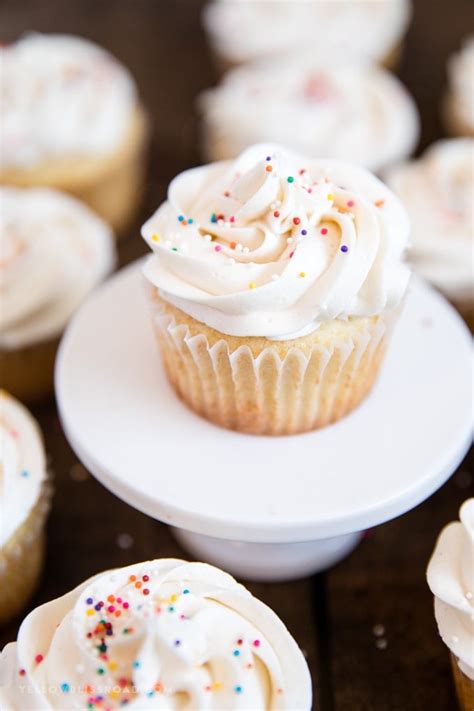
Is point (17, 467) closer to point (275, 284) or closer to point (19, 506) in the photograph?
point (19, 506)

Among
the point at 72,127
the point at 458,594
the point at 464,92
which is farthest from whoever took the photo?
the point at 464,92

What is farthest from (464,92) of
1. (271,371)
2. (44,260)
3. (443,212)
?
(271,371)

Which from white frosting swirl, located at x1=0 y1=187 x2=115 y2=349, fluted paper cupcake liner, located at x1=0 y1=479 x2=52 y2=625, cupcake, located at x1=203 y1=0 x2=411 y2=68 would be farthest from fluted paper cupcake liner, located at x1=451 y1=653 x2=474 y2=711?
cupcake, located at x1=203 y1=0 x2=411 y2=68

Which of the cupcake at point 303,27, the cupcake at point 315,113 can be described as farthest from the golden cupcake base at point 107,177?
the cupcake at point 303,27

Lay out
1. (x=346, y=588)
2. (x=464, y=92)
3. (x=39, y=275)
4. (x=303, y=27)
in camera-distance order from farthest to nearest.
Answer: (x=303, y=27)
(x=464, y=92)
(x=39, y=275)
(x=346, y=588)

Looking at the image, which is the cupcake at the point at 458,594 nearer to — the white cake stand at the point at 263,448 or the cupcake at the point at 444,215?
the white cake stand at the point at 263,448

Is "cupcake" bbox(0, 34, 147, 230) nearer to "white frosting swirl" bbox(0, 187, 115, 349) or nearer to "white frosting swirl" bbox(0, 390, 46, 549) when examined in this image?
"white frosting swirl" bbox(0, 187, 115, 349)

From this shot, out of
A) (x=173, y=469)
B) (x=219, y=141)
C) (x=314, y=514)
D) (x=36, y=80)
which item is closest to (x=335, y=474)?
(x=314, y=514)
